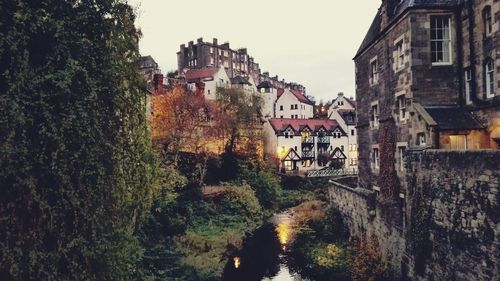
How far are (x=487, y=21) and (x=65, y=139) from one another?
18528mm

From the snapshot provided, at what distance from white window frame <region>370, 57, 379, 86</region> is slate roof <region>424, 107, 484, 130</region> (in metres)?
6.14

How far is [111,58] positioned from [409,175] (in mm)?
12724

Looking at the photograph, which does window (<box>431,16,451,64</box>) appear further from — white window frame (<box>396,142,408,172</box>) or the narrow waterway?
the narrow waterway

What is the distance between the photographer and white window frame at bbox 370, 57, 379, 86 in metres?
25.7

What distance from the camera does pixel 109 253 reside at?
35.9 feet

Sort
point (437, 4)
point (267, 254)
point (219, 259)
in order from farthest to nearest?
point (267, 254) < point (219, 259) < point (437, 4)

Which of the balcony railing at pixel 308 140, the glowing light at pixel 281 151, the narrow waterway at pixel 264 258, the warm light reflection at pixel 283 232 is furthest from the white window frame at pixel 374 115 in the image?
the balcony railing at pixel 308 140

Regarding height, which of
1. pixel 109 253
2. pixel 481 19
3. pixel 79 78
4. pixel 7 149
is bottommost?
pixel 109 253

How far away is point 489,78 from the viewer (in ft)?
61.7

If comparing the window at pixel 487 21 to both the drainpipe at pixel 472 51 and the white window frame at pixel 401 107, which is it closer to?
the drainpipe at pixel 472 51

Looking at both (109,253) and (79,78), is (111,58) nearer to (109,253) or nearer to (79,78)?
(79,78)

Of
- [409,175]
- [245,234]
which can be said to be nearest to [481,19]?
[409,175]

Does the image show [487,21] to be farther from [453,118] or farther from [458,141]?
[458,141]

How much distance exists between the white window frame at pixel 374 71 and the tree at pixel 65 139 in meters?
18.0
